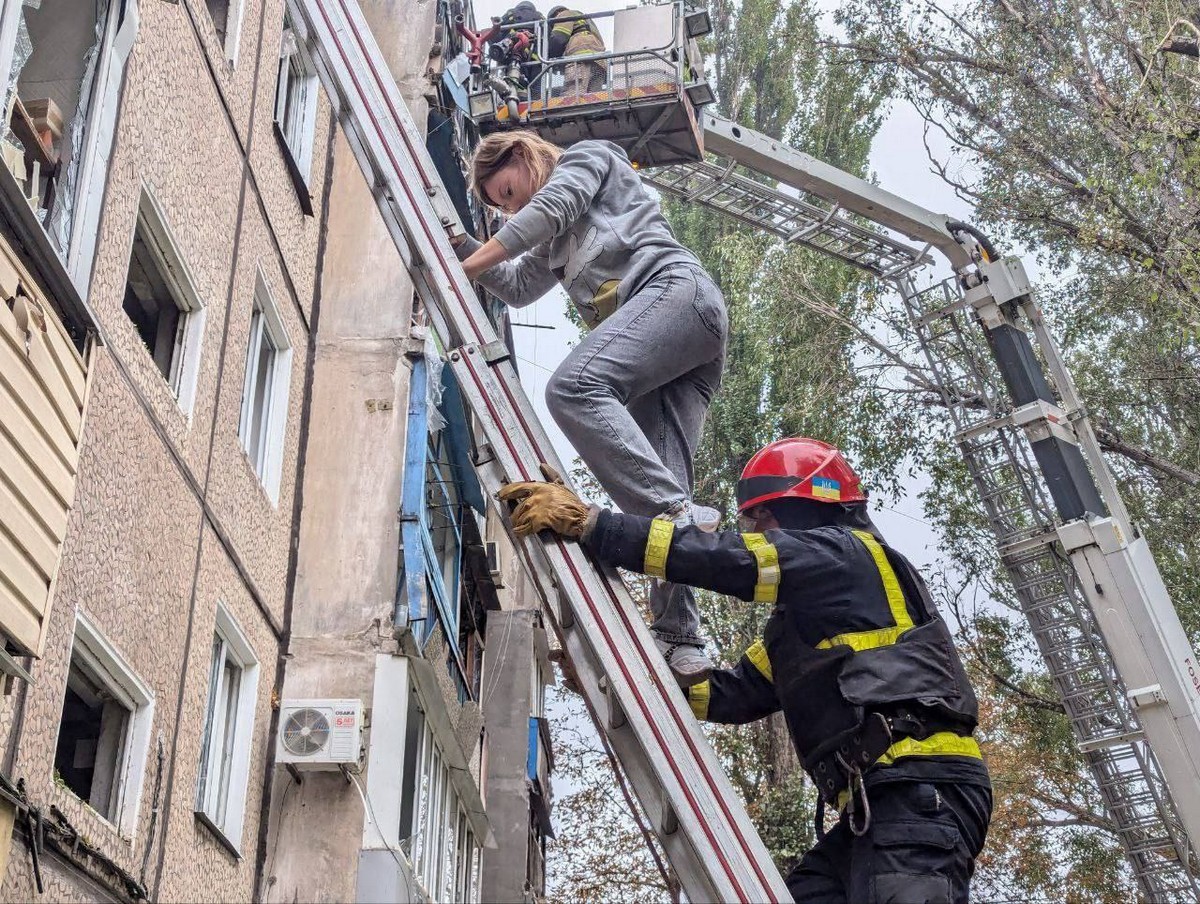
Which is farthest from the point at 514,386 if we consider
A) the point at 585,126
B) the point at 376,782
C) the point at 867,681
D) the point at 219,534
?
the point at 585,126

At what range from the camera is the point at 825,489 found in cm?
427

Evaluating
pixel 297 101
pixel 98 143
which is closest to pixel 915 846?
pixel 98 143

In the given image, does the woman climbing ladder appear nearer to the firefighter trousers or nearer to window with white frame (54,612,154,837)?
the firefighter trousers

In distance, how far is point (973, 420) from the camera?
16.0 m

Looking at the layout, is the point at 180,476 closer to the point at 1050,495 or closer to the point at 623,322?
the point at 623,322

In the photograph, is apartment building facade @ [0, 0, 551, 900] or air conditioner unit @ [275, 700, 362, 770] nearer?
apartment building facade @ [0, 0, 551, 900]

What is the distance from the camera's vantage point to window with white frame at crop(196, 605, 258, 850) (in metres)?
7.61

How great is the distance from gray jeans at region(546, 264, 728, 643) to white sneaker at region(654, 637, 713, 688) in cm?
3

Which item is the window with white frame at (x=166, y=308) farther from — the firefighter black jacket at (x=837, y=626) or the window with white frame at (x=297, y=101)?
the firefighter black jacket at (x=837, y=626)

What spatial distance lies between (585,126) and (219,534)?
7.61 meters

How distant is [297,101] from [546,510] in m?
7.28

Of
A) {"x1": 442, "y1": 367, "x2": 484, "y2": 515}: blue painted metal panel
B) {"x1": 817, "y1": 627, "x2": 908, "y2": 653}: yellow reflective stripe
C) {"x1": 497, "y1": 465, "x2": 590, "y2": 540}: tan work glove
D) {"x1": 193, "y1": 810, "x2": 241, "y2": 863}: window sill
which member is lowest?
{"x1": 817, "y1": 627, "x2": 908, "y2": 653}: yellow reflective stripe

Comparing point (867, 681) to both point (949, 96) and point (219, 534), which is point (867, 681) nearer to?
point (219, 534)

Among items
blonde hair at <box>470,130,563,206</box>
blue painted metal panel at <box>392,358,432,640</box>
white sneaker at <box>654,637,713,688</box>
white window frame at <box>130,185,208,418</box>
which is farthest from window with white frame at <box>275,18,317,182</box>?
white sneaker at <box>654,637,713,688</box>
